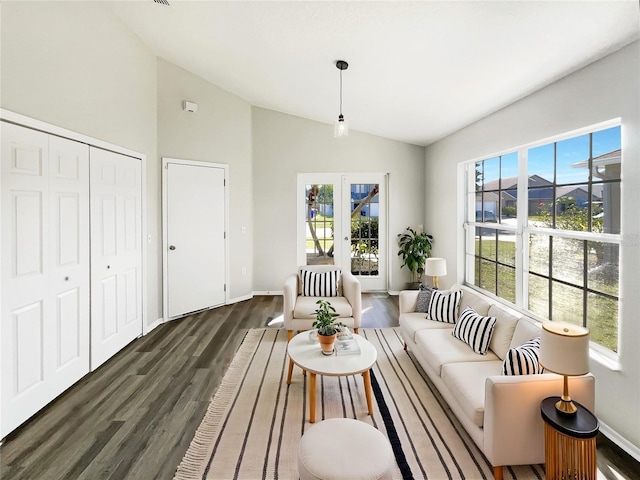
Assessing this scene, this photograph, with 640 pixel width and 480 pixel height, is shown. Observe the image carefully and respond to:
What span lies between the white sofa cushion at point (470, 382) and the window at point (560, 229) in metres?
0.86

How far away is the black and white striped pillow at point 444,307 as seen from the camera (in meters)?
3.12

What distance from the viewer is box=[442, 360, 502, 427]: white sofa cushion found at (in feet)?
6.21

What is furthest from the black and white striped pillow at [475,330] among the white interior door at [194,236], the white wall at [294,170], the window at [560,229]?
the white interior door at [194,236]

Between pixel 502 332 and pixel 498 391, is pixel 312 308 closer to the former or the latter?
pixel 502 332

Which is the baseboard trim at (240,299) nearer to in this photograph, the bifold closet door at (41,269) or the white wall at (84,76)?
the white wall at (84,76)

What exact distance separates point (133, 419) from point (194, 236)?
8.66ft

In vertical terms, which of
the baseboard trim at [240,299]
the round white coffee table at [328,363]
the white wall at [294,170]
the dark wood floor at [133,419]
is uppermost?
the white wall at [294,170]

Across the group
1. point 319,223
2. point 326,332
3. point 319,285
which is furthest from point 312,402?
point 319,223

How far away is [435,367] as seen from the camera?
8.05 feet

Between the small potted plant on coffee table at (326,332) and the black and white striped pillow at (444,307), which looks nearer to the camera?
the small potted plant on coffee table at (326,332)

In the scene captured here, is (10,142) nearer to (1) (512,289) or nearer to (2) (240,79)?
(2) (240,79)

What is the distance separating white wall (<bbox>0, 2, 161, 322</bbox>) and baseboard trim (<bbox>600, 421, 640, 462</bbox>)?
435 centimetres

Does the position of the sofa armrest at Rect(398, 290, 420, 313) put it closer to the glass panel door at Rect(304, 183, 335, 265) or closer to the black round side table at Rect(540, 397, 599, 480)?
the black round side table at Rect(540, 397, 599, 480)

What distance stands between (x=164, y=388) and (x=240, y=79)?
3673mm
